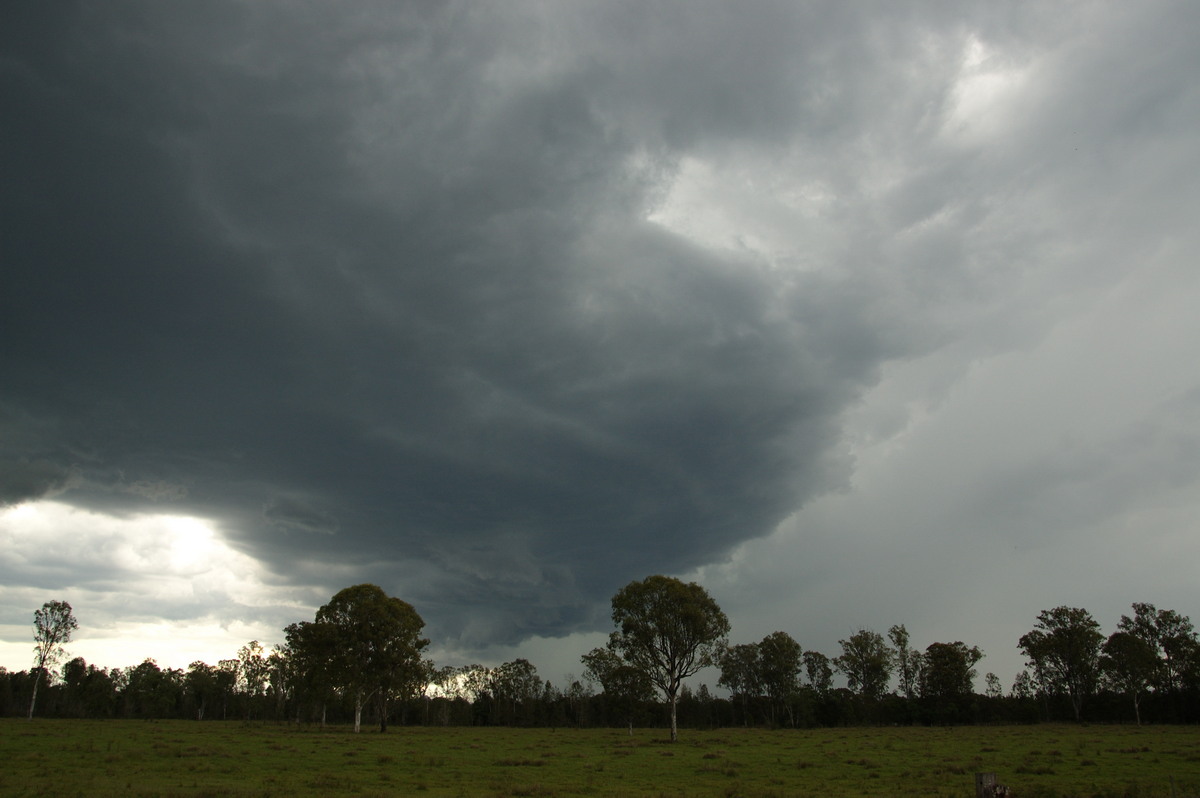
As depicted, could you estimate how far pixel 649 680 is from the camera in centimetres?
7975

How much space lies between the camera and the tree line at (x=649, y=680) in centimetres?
8169

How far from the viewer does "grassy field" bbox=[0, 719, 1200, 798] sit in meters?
28.2

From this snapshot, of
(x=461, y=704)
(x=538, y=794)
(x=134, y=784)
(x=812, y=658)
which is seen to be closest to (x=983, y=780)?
(x=538, y=794)

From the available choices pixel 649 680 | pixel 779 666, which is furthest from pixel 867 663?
pixel 649 680

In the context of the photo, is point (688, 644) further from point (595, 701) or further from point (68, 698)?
point (68, 698)

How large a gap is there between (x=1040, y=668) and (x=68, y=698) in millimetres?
231804

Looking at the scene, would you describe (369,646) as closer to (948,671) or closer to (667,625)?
(667,625)

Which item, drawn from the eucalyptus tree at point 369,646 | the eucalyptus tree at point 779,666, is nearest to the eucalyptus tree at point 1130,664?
the eucalyptus tree at point 779,666

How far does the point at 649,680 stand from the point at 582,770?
44.0 m

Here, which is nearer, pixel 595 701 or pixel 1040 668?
pixel 1040 668

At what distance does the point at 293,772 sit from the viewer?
3466 cm

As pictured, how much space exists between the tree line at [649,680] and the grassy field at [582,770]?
26.2 m

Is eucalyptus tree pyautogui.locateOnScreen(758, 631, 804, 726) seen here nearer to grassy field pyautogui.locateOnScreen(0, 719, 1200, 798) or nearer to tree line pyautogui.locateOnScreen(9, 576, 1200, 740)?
tree line pyautogui.locateOnScreen(9, 576, 1200, 740)

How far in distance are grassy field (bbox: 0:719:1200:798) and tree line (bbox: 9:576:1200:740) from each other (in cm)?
2620
